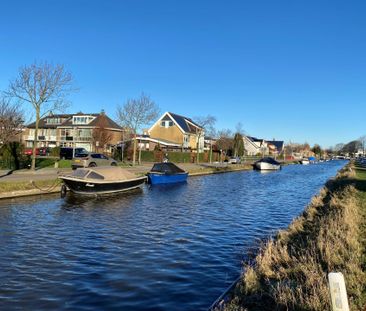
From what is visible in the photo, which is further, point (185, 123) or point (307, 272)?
point (185, 123)

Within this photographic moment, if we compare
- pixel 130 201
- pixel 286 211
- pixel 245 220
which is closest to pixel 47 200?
pixel 130 201

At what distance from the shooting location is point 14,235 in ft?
46.4

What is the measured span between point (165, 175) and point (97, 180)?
11.0 m

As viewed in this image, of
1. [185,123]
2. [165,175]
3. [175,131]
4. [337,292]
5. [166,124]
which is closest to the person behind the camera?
[337,292]

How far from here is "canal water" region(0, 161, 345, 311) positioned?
878cm

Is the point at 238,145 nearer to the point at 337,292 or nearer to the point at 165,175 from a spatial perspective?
the point at 165,175

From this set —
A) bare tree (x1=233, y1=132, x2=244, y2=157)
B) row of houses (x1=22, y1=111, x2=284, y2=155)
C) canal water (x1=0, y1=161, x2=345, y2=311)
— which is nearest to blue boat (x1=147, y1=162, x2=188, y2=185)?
canal water (x1=0, y1=161, x2=345, y2=311)

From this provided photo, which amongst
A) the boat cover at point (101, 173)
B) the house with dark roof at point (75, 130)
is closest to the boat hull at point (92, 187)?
the boat cover at point (101, 173)

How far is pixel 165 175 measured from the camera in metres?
35.9

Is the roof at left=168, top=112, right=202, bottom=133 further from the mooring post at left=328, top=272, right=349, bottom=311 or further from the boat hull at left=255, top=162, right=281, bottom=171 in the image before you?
the mooring post at left=328, top=272, right=349, bottom=311

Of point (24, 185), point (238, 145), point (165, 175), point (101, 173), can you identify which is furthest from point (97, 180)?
point (238, 145)

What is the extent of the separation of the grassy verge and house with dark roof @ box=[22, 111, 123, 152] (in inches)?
1699

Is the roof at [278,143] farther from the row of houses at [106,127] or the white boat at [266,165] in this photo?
the white boat at [266,165]

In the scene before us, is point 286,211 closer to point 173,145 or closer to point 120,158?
point 120,158
